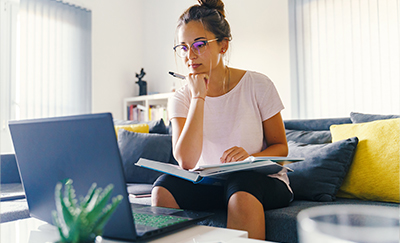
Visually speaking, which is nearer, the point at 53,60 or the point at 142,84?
the point at 53,60

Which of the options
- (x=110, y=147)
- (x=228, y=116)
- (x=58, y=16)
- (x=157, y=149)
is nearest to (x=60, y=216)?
(x=110, y=147)

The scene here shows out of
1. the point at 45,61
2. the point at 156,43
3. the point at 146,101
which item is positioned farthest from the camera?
the point at 156,43

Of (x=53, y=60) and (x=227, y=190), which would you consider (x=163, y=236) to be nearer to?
(x=227, y=190)

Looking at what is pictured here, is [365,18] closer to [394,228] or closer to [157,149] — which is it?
[157,149]

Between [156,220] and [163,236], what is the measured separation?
0.22 ft

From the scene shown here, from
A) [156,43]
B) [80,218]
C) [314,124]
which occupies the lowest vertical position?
[80,218]

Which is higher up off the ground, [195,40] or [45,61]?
[45,61]

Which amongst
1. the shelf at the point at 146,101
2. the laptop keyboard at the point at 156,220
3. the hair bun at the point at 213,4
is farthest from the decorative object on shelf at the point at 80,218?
the shelf at the point at 146,101

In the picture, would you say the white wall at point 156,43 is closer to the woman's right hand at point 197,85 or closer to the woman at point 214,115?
the woman at point 214,115

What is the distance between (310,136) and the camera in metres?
1.74

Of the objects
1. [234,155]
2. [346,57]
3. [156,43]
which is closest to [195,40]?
[234,155]

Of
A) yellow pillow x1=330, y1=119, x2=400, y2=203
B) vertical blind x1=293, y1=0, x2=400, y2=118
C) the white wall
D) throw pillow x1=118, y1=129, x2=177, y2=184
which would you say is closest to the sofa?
yellow pillow x1=330, y1=119, x2=400, y2=203

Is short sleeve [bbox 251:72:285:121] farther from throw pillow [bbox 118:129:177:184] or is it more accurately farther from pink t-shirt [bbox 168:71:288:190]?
throw pillow [bbox 118:129:177:184]

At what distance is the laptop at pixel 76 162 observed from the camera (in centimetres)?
55
